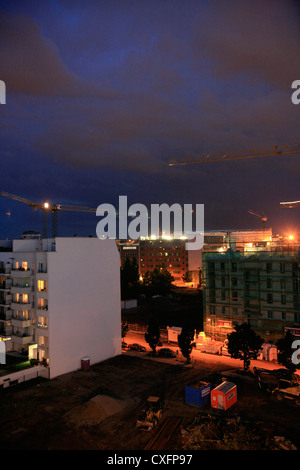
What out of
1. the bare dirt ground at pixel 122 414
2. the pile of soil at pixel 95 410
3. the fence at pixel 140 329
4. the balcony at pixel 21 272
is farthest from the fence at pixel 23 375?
the fence at pixel 140 329

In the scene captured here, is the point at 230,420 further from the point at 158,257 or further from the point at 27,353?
the point at 158,257

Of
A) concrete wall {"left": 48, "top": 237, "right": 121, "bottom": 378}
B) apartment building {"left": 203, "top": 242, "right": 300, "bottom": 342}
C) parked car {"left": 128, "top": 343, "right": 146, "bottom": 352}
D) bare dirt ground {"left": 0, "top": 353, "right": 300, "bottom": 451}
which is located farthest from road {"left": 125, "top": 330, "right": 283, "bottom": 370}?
concrete wall {"left": 48, "top": 237, "right": 121, "bottom": 378}

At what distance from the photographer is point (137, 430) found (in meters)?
20.3

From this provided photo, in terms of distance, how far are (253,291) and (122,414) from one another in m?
23.3

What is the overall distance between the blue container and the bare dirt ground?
0.50 meters

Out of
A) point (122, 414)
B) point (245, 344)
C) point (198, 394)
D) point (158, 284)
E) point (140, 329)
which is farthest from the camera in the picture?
point (158, 284)

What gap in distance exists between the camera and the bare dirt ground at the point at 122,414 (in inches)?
737

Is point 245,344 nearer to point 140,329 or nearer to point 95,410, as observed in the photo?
point 95,410

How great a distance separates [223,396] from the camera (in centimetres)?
2245

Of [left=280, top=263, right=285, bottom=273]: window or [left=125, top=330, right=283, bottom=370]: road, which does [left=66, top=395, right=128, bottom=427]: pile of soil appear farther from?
[left=280, top=263, right=285, bottom=273]: window

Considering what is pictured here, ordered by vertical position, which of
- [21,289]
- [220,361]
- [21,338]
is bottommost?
[220,361]

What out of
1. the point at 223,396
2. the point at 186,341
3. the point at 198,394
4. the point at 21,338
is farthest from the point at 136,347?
the point at 223,396

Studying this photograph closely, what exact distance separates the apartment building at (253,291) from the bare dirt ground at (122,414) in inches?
419

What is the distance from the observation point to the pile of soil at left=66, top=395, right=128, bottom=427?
71.0ft
